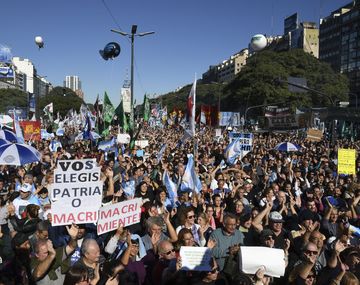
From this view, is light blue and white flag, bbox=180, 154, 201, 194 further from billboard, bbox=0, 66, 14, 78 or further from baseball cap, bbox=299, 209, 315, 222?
billboard, bbox=0, 66, 14, 78

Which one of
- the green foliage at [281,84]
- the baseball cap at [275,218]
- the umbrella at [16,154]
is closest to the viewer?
the baseball cap at [275,218]

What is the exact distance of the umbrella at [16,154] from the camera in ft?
30.7

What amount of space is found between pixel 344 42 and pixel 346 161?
321ft

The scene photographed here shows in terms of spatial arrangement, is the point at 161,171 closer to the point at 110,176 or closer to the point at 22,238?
the point at 110,176

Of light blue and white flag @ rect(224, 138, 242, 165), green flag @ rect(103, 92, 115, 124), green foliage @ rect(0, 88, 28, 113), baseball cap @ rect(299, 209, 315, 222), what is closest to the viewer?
baseball cap @ rect(299, 209, 315, 222)

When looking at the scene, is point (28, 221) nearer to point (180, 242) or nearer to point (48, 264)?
point (48, 264)

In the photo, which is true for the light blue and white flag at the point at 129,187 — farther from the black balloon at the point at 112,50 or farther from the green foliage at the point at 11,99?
the green foliage at the point at 11,99

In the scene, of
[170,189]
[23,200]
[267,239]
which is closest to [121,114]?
[170,189]

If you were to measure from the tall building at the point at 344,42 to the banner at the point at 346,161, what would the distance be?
271ft

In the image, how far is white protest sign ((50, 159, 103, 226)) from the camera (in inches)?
209

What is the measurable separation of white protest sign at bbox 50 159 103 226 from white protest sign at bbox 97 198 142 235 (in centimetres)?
30

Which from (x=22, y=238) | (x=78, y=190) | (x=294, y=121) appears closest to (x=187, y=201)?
(x=78, y=190)

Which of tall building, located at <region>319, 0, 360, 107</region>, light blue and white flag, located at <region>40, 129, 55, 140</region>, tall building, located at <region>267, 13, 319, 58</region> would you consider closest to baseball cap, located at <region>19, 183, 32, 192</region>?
light blue and white flag, located at <region>40, 129, 55, 140</region>

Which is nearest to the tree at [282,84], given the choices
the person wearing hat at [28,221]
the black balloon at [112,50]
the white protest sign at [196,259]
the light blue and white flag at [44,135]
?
the light blue and white flag at [44,135]
